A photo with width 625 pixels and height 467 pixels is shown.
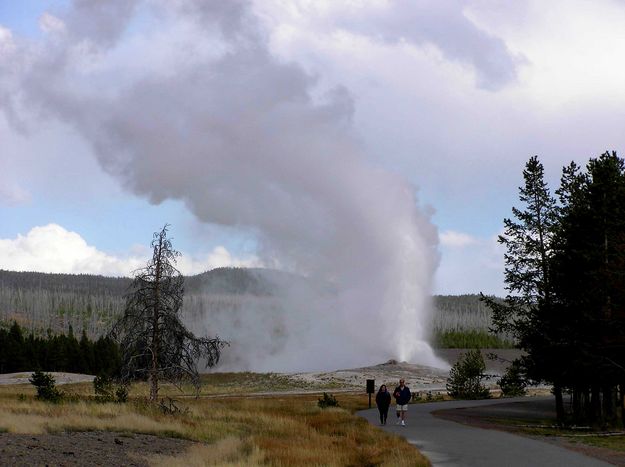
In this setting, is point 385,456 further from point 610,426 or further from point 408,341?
point 408,341

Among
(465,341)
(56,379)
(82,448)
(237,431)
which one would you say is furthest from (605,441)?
(465,341)

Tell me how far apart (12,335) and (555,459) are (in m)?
107

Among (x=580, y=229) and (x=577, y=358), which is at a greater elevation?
(x=580, y=229)

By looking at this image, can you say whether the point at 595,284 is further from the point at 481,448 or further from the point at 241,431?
the point at 241,431

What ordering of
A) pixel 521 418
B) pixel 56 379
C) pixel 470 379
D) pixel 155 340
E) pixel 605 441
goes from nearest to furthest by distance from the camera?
1. pixel 605 441
2. pixel 155 340
3. pixel 521 418
4. pixel 470 379
5. pixel 56 379

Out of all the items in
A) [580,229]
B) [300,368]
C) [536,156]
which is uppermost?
[536,156]

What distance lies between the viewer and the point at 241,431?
90.2 feet

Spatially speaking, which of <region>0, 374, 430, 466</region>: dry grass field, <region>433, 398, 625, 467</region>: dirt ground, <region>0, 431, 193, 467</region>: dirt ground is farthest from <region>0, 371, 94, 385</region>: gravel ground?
<region>0, 431, 193, 467</region>: dirt ground

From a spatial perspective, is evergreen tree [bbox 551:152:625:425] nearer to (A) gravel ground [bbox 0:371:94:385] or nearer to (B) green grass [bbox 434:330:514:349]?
(A) gravel ground [bbox 0:371:94:385]

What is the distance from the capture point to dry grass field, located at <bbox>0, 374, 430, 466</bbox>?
62.0ft

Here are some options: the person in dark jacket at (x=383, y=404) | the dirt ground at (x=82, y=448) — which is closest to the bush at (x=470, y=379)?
the person in dark jacket at (x=383, y=404)

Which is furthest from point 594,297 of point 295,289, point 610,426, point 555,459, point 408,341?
point 295,289

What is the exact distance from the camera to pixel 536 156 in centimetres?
4100

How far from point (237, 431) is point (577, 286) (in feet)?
54.8
